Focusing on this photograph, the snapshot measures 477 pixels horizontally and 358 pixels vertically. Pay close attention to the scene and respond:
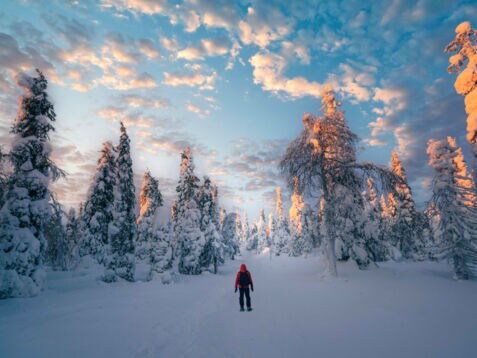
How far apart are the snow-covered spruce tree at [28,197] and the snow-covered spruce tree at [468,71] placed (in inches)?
1004

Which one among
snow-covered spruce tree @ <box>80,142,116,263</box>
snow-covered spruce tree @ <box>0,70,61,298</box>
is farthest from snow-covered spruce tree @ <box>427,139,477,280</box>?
snow-covered spruce tree @ <box>80,142,116,263</box>

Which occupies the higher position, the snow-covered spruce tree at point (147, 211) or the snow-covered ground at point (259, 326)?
the snow-covered spruce tree at point (147, 211)

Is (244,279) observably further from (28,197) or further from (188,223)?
(188,223)

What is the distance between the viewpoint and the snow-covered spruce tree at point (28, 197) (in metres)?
12.6

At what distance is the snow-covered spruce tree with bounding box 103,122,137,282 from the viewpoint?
68.1ft

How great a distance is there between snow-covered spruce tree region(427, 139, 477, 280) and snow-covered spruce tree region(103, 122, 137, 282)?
79.7 feet

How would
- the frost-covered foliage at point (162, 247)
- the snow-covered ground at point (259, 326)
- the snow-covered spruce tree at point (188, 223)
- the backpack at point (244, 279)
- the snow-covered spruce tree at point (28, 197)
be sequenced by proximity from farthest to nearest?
the frost-covered foliage at point (162, 247) → the snow-covered spruce tree at point (188, 223) → the snow-covered spruce tree at point (28, 197) → the backpack at point (244, 279) → the snow-covered ground at point (259, 326)

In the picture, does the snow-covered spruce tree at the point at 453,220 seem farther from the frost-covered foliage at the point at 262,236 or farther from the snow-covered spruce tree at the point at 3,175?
the frost-covered foliage at the point at 262,236

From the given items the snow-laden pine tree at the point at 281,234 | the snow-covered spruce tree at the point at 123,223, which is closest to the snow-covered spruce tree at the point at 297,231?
the snow-laden pine tree at the point at 281,234

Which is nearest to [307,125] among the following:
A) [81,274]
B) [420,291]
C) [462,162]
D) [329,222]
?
[329,222]

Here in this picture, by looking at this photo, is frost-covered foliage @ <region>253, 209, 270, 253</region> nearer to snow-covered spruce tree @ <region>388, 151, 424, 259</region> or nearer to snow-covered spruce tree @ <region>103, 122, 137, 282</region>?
snow-covered spruce tree @ <region>388, 151, 424, 259</region>

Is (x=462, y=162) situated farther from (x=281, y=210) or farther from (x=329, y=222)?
(x=281, y=210)

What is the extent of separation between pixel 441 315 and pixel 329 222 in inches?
383

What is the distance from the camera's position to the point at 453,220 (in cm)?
1502
